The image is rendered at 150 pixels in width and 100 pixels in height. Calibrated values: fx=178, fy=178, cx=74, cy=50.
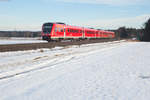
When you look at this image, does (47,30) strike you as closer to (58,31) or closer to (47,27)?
(47,27)

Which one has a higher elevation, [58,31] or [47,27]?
[47,27]

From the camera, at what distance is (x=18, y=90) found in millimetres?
5461

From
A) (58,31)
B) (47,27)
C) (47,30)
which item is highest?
(47,27)

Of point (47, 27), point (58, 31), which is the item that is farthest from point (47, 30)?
point (58, 31)

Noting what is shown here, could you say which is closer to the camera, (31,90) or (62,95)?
(62,95)

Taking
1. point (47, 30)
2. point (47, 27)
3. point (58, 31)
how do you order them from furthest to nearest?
point (58, 31)
point (47, 27)
point (47, 30)

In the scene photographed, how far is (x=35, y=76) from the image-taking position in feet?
23.8

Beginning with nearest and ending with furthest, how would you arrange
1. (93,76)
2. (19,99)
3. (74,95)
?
(19,99)
(74,95)
(93,76)

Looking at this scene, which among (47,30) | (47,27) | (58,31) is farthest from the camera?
(58,31)

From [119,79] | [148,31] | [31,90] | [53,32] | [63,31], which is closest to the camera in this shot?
[31,90]

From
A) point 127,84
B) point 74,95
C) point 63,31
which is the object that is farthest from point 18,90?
point 63,31

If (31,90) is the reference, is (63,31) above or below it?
above

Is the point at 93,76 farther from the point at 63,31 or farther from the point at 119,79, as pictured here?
the point at 63,31

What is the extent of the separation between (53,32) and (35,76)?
1816 centimetres
